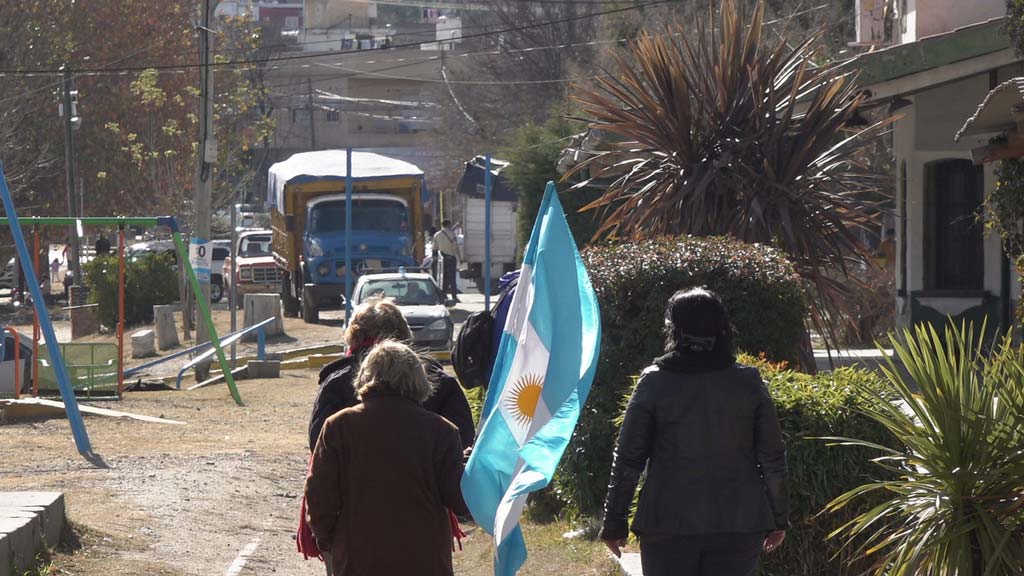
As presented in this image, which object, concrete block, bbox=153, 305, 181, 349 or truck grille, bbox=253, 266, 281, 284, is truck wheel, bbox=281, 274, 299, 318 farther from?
A: concrete block, bbox=153, 305, 181, 349

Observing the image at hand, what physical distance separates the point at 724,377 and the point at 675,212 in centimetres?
552

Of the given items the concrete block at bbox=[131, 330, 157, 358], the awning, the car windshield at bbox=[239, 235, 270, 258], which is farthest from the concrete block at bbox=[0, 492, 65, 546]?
the car windshield at bbox=[239, 235, 270, 258]

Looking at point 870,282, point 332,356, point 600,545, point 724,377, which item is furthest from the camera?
point 332,356

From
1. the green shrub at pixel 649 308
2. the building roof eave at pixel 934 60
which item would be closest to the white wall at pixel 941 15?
the building roof eave at pixel 934 60

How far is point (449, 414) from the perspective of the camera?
5328mm

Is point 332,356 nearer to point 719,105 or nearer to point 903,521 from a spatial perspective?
point 719,105

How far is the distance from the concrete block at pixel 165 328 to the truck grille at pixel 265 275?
996cm

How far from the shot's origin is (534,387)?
4918mm

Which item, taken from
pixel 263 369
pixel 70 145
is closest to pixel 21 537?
pixel 263 369

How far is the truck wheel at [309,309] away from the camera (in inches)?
1153

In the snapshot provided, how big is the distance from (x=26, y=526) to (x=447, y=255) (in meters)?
25.3

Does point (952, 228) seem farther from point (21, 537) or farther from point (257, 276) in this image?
point (257, 276)

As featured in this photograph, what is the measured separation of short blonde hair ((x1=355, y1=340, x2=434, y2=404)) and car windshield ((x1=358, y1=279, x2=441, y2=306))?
18.8m

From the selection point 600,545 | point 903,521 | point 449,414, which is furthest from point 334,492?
point 600,545
